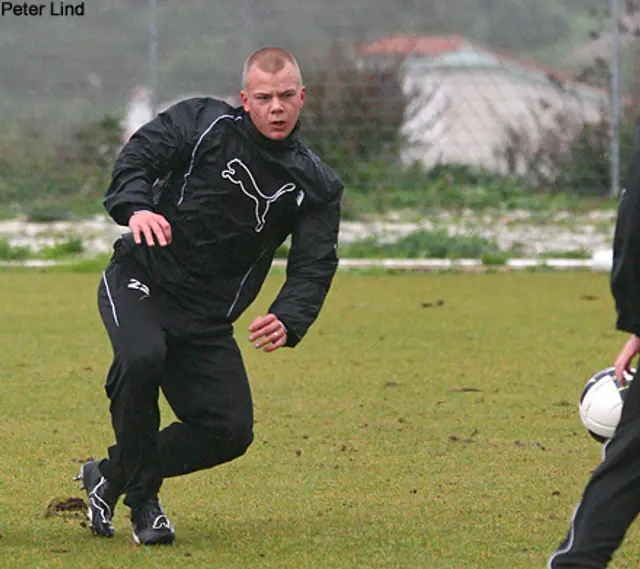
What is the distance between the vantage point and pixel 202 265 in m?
4.94

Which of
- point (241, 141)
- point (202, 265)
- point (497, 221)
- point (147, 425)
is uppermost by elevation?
point (241, 141)

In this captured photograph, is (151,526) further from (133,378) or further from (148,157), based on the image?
(148,157)

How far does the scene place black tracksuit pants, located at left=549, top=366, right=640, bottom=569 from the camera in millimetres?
3691

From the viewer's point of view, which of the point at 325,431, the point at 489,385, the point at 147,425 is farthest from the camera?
the point at 489,385

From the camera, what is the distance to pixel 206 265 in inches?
194

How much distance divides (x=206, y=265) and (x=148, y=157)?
0.41 meters

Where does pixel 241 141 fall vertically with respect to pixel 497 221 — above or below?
above

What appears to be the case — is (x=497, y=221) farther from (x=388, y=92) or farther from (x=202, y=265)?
(x=202, y=265)

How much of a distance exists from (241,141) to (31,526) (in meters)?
Answer: 1.50

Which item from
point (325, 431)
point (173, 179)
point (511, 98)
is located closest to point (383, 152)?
point (511, 98)

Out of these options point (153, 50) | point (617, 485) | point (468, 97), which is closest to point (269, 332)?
point (617, 485)

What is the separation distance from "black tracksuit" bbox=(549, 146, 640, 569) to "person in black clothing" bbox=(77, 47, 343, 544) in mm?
1374

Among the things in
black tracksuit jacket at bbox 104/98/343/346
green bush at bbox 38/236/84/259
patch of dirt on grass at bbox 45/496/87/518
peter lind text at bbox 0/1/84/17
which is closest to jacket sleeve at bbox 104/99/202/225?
black tracksuit jacket at bbox 104/98/343/346

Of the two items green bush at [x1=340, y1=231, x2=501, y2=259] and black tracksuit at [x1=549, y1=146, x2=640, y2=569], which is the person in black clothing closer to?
black tracksuit at [x1=549, y1=146, x2=640, y2=569]
